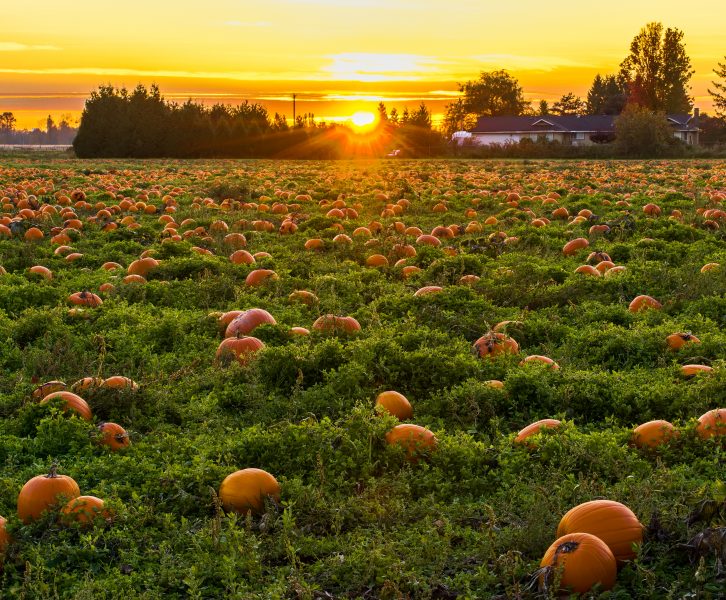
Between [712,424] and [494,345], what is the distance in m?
2.00

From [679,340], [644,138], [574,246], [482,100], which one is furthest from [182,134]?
[482,100]

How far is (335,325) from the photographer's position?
6.87 meters

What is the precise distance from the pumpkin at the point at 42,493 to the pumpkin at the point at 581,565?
7.37 ft

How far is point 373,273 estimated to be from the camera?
948 cm

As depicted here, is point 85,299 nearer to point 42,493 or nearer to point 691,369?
point 42,493

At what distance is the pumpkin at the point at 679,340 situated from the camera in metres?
6.32

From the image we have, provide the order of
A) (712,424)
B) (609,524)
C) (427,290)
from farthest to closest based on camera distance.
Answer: (427,290) → (712,424) → (609,524)

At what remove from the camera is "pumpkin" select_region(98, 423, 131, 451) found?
15.9 feet

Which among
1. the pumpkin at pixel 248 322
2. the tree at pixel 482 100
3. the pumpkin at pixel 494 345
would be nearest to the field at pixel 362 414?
the pumpkin at pixel 494 345

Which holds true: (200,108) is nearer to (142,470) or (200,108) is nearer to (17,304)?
(17,304)

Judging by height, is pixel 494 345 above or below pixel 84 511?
above

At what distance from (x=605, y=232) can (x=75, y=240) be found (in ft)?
24.5

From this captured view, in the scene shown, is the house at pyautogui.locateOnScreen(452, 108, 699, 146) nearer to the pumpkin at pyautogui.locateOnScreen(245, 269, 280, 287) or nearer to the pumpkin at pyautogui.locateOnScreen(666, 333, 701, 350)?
the pumpkin at pyautogui.locateOnScreen(245, 269, 280, 287)

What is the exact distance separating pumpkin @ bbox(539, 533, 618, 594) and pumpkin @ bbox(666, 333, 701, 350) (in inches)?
128
